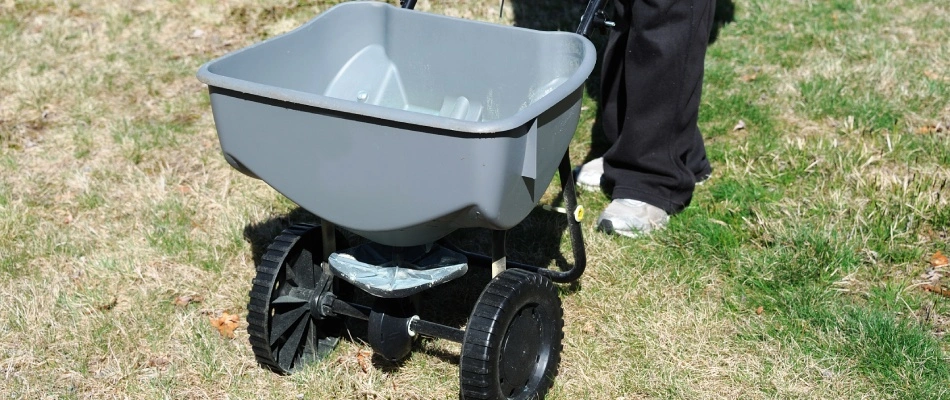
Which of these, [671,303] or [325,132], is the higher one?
[325,132]

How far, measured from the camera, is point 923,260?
3.37 meters

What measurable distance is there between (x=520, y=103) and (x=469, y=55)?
216 mm

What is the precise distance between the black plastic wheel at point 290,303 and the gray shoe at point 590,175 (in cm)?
128

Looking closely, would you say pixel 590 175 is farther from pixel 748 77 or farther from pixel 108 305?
pixel 108 305

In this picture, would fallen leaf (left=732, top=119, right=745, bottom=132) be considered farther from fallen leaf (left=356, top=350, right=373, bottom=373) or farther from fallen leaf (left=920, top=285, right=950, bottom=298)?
fallen leaf (left=356, top=350, right=373, bottom=373)

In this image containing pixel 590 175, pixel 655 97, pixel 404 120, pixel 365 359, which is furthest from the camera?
pixel 590 175

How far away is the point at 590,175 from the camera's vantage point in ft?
12.9

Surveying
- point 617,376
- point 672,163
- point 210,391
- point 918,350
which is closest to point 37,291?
point 210,391

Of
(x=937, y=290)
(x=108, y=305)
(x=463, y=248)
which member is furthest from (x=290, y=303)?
(x=937, y=290)

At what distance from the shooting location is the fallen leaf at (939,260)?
3.32 m

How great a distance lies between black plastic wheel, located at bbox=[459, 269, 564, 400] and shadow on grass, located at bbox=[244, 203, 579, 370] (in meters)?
0.34

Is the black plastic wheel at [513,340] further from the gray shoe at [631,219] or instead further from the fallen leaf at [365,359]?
the gray shoe at [631,219]

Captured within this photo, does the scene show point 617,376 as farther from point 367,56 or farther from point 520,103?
point 367,56

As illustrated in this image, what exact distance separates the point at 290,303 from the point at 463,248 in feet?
3.02
